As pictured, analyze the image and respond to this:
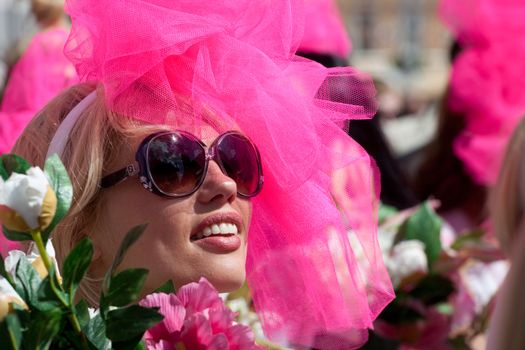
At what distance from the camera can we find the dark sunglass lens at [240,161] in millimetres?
1710

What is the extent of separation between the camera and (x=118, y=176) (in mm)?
1700

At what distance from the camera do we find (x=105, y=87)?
169 centimetres

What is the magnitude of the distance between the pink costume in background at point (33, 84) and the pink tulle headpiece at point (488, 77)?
63.6 inches

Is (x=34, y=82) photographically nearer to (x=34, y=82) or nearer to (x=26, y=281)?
(x=34, y=82)

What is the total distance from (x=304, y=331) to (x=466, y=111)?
2416mm

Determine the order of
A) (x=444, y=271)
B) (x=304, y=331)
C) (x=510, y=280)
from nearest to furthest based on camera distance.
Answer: (x=304, y=331)
(x=510, y=280)
(x=444, y=271)

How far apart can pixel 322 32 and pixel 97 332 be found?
8.75 ft

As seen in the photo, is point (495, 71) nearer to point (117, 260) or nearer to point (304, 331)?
point (304, 331)

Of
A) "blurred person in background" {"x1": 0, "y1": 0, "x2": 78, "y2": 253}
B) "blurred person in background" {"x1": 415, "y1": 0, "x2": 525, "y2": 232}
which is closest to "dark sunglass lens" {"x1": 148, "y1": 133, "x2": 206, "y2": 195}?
"blurred person in background" {"x1": 0, "y1": 0, "x2": 78, "y2": 253}

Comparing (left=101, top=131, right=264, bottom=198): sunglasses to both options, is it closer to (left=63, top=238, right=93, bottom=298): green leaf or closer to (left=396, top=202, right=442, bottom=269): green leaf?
(left=63, top=238, right=93, bottom=298): green leaf

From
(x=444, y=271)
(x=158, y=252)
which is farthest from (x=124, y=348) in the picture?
(x=444, y=271)

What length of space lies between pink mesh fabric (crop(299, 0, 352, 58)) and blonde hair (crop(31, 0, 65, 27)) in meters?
0.91

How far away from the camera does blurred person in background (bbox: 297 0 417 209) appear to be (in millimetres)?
3689

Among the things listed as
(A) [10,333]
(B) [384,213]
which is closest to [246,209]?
(A) [10,333]
